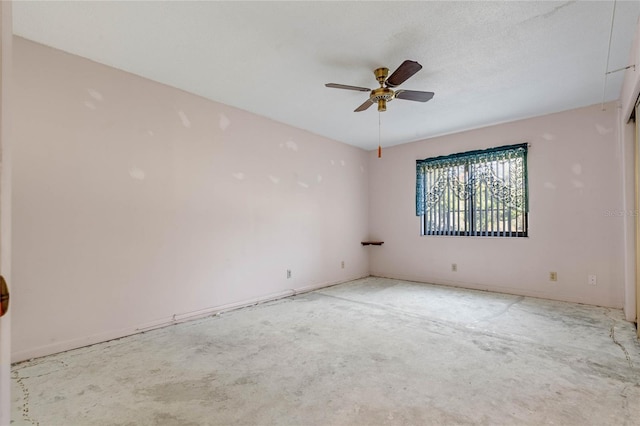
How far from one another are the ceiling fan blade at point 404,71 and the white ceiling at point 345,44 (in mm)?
240

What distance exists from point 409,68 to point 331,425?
241cm

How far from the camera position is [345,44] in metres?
2.54

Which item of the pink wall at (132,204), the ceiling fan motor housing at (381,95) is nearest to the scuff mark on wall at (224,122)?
the pink wall at (132,204)

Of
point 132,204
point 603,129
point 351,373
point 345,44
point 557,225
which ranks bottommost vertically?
point 351,373

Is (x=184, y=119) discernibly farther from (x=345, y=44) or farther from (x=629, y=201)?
(x=629, y=201)

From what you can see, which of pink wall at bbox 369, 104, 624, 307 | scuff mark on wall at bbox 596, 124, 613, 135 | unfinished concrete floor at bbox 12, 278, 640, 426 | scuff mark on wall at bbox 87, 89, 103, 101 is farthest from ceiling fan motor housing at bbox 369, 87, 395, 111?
scuff mark on wall at bbox 596, 124, 613, 135

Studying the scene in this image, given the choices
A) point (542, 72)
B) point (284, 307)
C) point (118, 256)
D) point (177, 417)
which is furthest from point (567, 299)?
point (118, 256)

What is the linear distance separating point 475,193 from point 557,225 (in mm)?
1110

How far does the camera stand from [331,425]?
5.53ft

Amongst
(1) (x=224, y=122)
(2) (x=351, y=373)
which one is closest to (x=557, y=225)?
(2) (x=351, y=373)

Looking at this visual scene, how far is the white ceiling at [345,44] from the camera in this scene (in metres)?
2.16

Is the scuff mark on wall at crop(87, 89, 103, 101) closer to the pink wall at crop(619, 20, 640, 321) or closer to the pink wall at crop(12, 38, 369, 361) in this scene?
the pink wall at crop(12, 38, 369, 361)

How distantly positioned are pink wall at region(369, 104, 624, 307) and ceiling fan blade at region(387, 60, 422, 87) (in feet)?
9.14

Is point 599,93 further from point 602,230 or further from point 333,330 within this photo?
point 333,330
